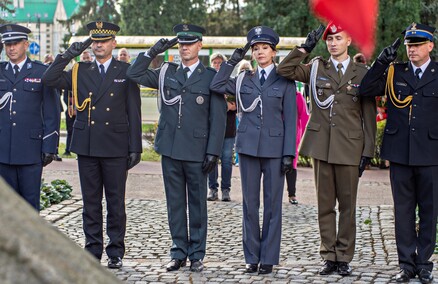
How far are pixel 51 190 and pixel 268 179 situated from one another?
5071 mm

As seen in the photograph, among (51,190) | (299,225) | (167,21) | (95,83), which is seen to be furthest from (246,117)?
(167,21)

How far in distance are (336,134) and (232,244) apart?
2.02m

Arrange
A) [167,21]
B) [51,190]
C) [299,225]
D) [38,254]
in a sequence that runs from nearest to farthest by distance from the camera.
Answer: [38,254] → [299,225] → [51,190] → [167,21]

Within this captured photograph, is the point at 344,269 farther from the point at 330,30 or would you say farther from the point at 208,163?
the point at 330,30

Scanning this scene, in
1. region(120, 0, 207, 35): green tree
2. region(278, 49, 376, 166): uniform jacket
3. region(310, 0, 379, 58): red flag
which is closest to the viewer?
region(310, 0, 379, 58): red flag

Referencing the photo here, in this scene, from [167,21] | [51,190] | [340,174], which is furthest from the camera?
[167,21]

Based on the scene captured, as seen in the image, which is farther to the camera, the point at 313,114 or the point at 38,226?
the point at 313,114

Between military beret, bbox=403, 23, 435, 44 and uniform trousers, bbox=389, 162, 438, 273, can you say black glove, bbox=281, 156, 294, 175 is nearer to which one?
uniform trousers, bbox=389, 162, 438, 273

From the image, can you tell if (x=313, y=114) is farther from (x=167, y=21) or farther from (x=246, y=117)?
(x=167, y=21)

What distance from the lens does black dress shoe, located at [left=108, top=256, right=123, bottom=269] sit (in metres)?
7.09

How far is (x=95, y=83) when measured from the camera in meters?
7.16

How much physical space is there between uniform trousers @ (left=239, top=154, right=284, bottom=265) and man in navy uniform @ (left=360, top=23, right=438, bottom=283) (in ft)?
2.94

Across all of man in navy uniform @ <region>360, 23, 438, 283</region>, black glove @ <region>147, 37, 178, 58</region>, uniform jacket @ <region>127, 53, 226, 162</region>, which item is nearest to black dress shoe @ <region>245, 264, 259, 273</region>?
uniform jacket @ <region>127, 53, 226, 162</region>

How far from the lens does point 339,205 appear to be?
702cm
